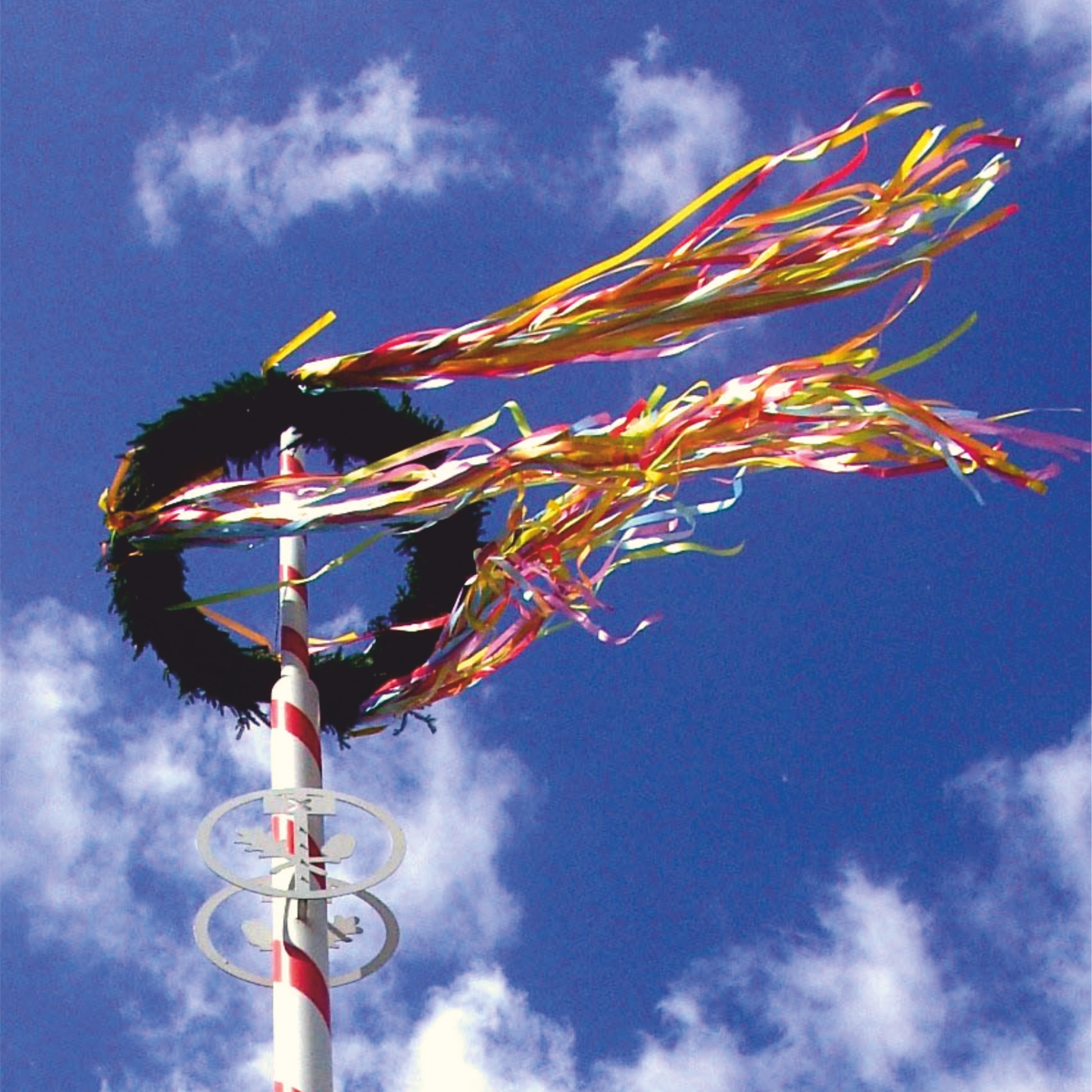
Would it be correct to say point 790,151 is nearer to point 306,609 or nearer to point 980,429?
point 980,429

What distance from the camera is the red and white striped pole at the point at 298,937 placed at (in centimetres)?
645

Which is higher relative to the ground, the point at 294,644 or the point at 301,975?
the point at 294,644

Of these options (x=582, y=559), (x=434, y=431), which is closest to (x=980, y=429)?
(x=582, y=559)

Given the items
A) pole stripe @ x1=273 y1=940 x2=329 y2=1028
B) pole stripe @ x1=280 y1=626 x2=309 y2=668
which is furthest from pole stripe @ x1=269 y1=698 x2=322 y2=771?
pole stripe @ x1=273 y1=940 x2=329 y2=1028

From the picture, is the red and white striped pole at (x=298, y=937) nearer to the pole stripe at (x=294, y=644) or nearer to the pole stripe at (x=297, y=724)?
the pole stripe at (x=297, y=724)

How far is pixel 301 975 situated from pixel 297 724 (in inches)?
44.5

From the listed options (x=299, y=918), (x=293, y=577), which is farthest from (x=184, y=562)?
(x=299, y=918)

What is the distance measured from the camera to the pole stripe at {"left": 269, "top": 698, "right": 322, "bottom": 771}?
7398 mm

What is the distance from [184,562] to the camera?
315 inches

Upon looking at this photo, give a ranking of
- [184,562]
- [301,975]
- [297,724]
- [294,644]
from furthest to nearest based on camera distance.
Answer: [184,562], [294,644], [297,724], [301,975]

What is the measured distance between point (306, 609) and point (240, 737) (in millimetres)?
558

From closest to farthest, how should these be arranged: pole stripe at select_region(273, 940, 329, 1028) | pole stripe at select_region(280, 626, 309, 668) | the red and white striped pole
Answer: the red and white striped pole < pole stripe at select_region(273, 940, 329, 1028) < pole stripe at select_region(280, 626, 309, 668)

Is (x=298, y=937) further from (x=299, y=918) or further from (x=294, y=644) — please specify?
(x=294, y=644)

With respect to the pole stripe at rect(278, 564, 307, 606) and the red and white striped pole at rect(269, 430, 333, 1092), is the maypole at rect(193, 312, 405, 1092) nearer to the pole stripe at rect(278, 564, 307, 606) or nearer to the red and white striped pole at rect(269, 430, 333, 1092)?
the red and white striped pole at rect(269, 430, 333, 1092)
